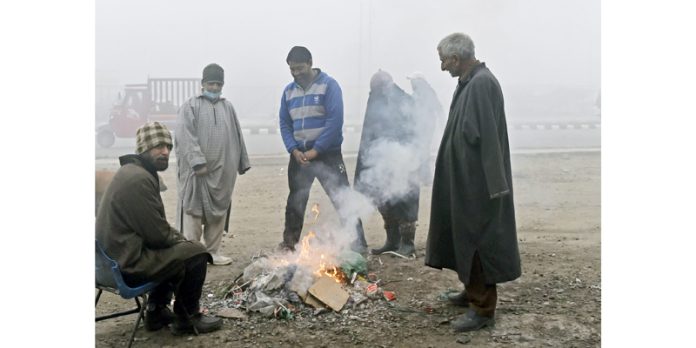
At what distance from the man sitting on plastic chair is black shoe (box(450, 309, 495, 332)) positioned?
1642mm

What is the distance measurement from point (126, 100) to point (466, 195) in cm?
574

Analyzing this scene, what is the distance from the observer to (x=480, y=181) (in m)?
3.89

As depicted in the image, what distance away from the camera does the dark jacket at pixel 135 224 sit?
11.9 ft

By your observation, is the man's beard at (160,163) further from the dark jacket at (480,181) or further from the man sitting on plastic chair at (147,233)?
the dark jacket at (480,181)

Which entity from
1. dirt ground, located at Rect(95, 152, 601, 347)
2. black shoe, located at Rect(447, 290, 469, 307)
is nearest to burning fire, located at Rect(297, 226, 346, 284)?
dirt ground, located at Rect(95, 152, 601, 347)

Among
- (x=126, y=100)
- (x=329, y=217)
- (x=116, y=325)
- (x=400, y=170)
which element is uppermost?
(x=126, y=100)

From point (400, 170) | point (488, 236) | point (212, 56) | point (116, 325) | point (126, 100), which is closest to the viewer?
point (488, 236)

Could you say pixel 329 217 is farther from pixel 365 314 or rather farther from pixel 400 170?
pixel 365 314

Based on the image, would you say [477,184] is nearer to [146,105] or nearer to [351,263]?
[351,263]

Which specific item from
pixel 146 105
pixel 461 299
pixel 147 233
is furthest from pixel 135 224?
pixel 146 105

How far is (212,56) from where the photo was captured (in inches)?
253

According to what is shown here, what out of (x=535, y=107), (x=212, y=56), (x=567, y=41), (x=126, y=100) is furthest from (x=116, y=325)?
(x=535, y=107)

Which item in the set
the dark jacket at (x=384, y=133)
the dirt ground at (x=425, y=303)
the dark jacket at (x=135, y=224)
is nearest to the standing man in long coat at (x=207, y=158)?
the dirt ground at (x=425, y=303)

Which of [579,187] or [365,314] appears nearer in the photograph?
[365,314]
